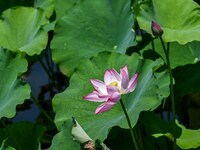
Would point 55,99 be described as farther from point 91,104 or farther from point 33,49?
point 33,49

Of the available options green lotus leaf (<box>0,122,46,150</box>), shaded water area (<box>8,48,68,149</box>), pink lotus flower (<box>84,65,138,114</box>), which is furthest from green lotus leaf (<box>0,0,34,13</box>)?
pink lotus flower (<box>84,65,138,114</box>)

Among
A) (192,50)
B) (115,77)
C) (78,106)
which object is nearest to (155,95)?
(115,77)

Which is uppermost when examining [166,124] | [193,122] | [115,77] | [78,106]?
[115,77]

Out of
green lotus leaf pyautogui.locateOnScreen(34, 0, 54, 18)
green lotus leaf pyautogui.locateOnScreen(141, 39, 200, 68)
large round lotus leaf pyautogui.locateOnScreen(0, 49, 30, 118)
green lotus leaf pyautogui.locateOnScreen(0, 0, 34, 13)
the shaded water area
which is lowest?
the shaded water area

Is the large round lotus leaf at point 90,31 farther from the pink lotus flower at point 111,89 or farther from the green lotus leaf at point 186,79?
the pink lotus flower at point 111,89

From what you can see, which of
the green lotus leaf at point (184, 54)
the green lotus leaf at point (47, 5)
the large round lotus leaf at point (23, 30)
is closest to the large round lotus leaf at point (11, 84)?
the large round lotus leaf at point (23, 30)

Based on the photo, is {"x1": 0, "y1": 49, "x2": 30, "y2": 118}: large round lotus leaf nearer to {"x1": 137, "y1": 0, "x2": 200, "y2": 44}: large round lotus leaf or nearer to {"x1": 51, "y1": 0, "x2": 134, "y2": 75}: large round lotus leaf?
{"x1": 51, "y1": 0, "x2": 134, "y2": 75}: large round lotus leaf
